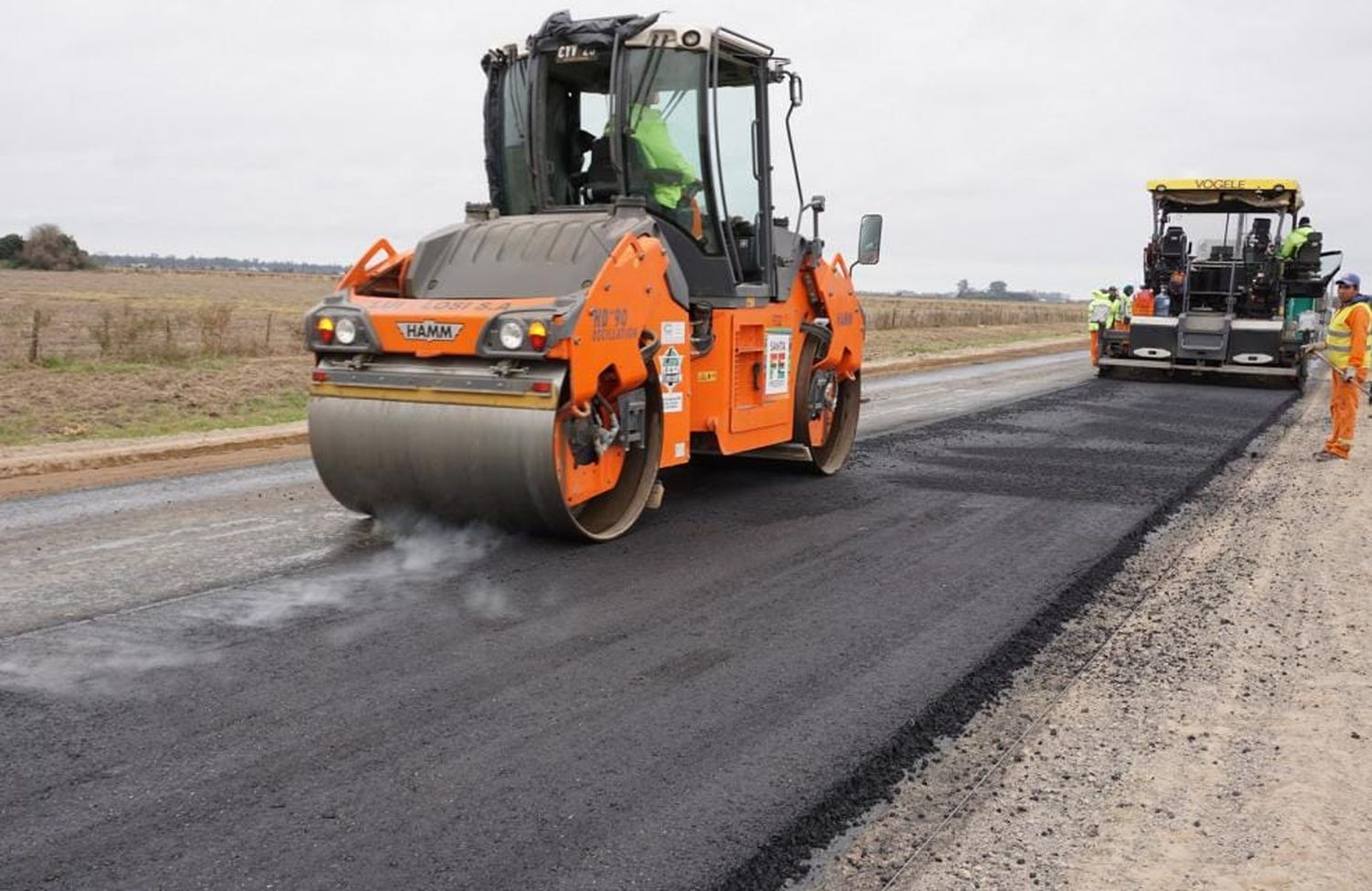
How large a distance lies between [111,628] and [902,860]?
127 inches

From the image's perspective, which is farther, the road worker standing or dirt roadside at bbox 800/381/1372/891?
the road worker standing

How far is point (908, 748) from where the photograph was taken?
382 cm

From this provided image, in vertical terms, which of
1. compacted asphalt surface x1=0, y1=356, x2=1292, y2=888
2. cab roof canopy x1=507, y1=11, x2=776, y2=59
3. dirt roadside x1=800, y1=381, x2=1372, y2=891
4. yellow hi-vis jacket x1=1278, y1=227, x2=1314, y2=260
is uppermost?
cab roof canopy x1=507, y1=11, x2=776, y2=59

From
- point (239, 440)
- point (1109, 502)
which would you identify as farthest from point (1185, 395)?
point (239, 440)

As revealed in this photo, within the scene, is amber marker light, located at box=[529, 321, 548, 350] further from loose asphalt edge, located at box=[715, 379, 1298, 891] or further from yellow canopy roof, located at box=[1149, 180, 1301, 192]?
yellow canopy roof, located at box=[1149, 180, 1301, 192]

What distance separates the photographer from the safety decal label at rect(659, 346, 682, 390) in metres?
6.61

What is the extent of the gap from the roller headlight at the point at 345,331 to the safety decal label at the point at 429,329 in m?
0.28

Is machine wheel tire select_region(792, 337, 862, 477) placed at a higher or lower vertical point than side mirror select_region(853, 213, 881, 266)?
lower

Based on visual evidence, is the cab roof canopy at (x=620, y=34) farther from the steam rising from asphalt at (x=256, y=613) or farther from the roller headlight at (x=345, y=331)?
the steam rising from asphalt at (x=256, y=613)

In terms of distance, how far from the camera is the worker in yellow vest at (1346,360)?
34.9ft

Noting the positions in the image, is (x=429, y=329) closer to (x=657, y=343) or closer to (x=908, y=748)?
(x=657, y=343)

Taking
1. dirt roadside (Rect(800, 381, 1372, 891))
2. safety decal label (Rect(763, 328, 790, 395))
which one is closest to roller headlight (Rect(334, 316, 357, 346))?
safety decal label (Rect(763, 328, 790, 395))

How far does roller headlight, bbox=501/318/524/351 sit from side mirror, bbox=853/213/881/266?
3.03 metres

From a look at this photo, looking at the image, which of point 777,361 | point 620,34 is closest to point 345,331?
point 620,34
